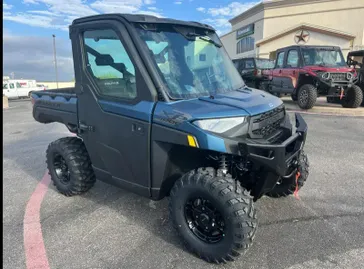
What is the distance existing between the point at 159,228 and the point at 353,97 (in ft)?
33.1

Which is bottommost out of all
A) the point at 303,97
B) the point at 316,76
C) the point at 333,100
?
the point at 333,100

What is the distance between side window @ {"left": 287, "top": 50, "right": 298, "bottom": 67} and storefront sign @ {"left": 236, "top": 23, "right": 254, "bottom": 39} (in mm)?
27348

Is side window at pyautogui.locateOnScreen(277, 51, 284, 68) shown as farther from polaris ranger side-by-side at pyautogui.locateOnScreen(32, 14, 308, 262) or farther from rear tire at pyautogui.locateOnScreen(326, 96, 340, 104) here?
polaris ranger side-by-side at pyautogui.locateOnScreen(32, 14, 308, 262)

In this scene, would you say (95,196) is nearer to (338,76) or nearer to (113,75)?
(113,75)

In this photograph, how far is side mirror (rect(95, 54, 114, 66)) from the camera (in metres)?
3.05

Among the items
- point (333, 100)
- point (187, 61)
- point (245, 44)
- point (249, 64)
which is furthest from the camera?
point (245, 44)

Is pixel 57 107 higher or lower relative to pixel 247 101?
lower

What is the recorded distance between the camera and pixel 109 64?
3.07m

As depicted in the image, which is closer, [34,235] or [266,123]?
[266,123]

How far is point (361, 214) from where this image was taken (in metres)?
3.36

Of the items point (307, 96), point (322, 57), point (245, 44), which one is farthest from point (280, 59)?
point (245, 44)

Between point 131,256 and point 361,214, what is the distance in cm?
266

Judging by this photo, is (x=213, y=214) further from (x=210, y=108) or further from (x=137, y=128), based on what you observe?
(x=137, y=128)

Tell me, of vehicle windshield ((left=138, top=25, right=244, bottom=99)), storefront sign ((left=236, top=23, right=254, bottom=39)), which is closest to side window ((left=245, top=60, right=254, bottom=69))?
vehicle windshield ((left=138, top=25, right=244, bottom=99))
